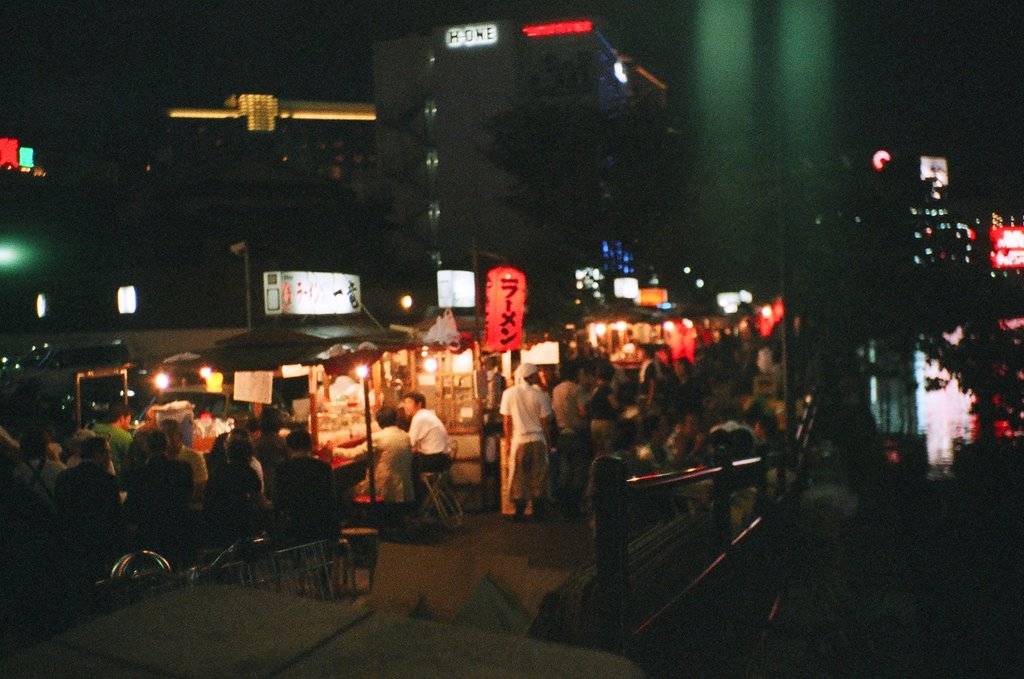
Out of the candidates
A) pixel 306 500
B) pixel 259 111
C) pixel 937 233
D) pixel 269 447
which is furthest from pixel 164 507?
pixel 259 111

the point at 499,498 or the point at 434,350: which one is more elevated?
the point at 434,350

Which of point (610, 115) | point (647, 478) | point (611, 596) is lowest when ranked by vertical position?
point (611, 596)

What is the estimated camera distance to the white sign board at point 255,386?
11398 millimetres

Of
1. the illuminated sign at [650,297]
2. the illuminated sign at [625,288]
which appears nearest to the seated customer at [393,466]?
the illuminated sign at [625,288]

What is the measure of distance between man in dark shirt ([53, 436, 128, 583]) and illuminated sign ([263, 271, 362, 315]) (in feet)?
22.0

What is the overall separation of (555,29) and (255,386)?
32786mm

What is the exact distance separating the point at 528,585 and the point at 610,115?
26.7 m

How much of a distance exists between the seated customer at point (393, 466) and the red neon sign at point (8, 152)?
2820 centimetres

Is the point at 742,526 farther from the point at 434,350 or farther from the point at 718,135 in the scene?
the point at 434,350

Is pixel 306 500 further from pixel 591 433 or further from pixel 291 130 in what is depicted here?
pixel 291 130

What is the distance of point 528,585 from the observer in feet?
14.6

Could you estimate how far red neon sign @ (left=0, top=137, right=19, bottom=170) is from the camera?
103 feet

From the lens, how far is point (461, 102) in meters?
39.2

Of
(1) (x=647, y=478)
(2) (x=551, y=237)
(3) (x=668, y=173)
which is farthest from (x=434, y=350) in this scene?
(2) (x=551, y=237)
